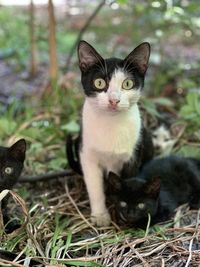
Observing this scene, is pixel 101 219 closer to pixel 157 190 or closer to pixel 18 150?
pixel 157 190

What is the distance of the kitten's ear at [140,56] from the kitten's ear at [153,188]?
553 millimetres

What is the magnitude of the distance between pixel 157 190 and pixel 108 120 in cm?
43

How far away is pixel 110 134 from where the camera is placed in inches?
87.2

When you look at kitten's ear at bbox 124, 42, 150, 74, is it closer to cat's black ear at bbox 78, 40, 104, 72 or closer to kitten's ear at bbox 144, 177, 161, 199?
cat's black ear at bbox 78, 40, 104, 72

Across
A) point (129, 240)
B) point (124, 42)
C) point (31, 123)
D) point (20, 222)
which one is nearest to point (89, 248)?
point (129, 240)

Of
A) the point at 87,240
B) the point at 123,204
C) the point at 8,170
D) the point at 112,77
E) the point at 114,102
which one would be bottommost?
the point at 87,240

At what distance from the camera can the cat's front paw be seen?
231cm

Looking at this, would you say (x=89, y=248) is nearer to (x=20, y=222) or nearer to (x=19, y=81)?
(x=20, y=222)

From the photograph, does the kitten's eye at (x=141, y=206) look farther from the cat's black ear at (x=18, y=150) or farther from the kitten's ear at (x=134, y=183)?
the cat's black ear at (x=18, y=150)

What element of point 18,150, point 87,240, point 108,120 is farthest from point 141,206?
point 18,150

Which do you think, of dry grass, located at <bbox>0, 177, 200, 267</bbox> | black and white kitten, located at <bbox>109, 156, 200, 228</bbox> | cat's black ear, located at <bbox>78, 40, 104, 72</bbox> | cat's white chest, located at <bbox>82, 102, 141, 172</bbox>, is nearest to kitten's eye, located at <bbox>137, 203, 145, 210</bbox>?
black and white kitten, located at <bbox>109, 156, 200, 228</bbox>

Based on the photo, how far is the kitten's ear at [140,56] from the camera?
6.99 feet

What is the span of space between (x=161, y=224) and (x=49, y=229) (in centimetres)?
57

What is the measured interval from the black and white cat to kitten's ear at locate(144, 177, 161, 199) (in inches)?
7.1
